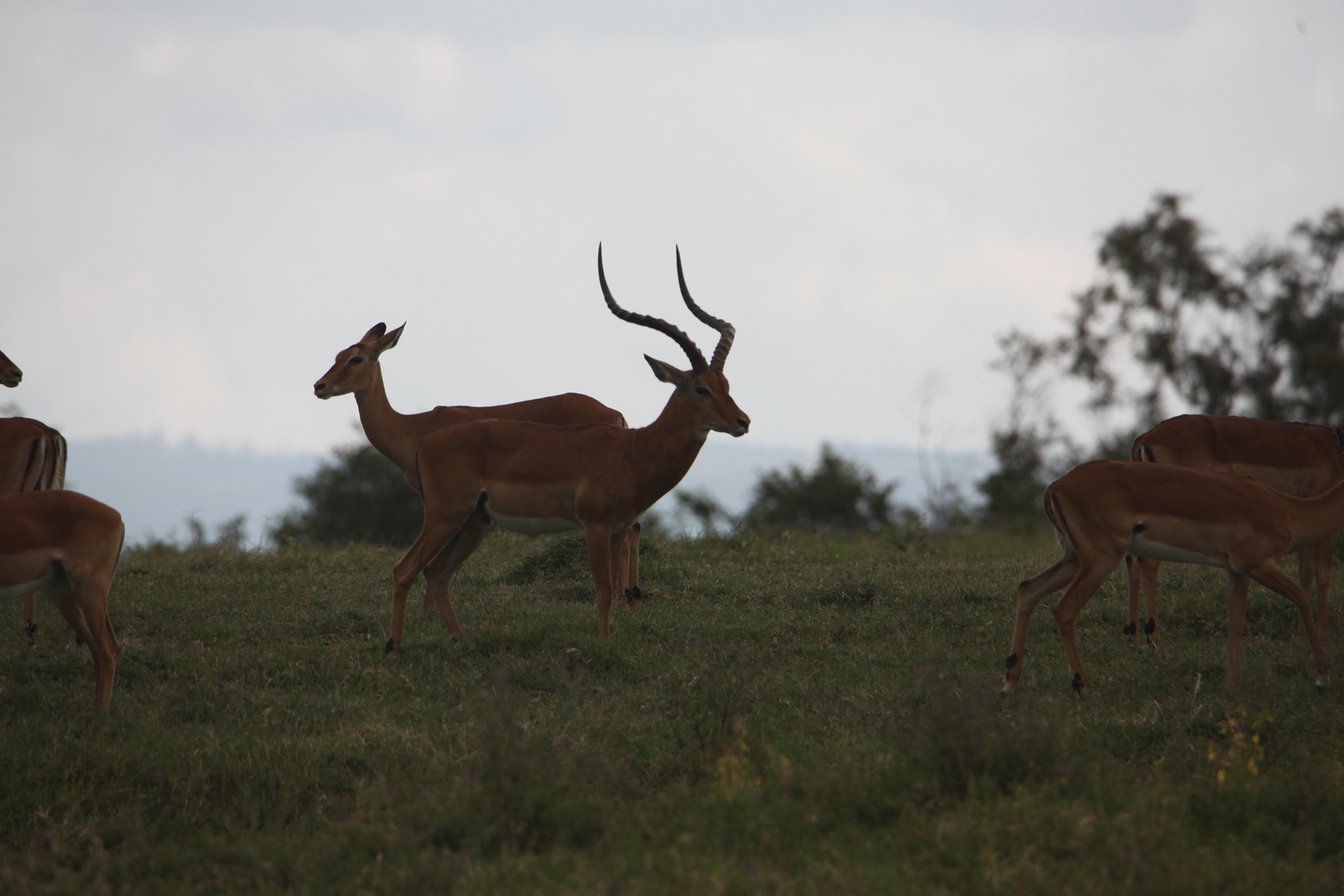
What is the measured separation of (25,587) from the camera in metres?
5.79

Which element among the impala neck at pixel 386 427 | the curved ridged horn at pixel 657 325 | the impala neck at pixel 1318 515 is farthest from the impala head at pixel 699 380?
the impala neck at pixel 1318 515

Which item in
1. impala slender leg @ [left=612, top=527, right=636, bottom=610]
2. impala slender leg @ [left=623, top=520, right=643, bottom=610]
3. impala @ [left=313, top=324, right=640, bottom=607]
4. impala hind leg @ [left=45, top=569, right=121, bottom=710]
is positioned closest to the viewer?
impala hind leg @ [left=45, top=569, right=121, bottom=710]

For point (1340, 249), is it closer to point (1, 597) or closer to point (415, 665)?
point (415, 665)

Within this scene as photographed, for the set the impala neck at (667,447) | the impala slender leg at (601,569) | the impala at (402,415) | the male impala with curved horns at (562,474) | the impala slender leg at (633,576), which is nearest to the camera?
the impala slender leg at (601,569)

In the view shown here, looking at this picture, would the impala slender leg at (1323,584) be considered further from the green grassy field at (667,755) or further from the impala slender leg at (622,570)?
the impala slender leg at (622,570)

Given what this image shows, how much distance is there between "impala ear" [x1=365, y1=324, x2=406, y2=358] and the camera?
9.72 m

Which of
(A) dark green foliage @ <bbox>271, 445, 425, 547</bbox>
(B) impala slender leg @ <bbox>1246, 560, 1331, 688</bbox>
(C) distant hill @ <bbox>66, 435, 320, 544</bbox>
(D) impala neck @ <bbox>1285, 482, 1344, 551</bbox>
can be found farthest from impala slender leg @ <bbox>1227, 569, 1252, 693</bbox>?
(C) distant hill @ <bbox>66, 435, 320, 544</bbox>

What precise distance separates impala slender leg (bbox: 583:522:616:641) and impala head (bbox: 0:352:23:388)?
17.5 ft

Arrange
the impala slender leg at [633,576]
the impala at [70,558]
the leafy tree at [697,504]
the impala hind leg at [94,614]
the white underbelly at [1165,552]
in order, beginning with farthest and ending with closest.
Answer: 1. the leafy tree at [697,504]
2. the impala slender leg at [633,576]
3. the white underbelly at [1165,552]
4. the impala hind leg at [94,614]
5. the impala at [70,558]

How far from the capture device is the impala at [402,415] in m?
9.45

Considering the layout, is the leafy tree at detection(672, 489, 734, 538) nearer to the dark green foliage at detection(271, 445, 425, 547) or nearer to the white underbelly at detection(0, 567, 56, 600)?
the dark green foliage at detection(271, 445, 425, 547)


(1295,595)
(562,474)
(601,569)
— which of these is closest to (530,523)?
(562,474)

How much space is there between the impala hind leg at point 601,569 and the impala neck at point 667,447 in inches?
14.8

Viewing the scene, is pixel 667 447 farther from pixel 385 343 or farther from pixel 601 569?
pixel 385 343
